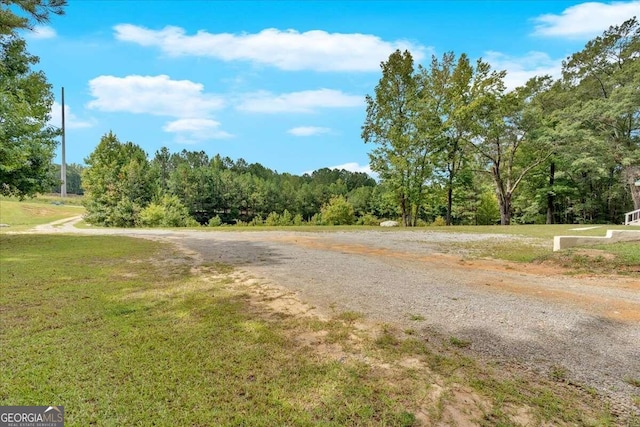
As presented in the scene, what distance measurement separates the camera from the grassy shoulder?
2.31 meters

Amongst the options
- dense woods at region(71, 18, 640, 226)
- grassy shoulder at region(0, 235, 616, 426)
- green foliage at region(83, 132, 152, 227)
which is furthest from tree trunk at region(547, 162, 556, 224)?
green foliage at region(83, 132, 152, 227)

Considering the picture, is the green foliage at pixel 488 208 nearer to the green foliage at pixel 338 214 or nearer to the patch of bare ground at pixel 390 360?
the green foliage at pixel 338 214

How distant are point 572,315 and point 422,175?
18.8 m

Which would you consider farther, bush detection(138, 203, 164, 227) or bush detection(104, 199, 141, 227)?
bush detection(104, 199, 141, 227)

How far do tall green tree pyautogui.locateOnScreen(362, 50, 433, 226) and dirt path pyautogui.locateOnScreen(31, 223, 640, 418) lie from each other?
47.0ft

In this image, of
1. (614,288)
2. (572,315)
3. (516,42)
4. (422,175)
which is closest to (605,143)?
(422,175)

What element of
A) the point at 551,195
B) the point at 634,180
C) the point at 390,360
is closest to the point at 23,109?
the point at 390,360

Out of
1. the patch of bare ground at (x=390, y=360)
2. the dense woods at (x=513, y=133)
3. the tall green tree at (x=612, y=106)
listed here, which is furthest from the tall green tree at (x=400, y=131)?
the patch of bare ground at (x=390, y=360)

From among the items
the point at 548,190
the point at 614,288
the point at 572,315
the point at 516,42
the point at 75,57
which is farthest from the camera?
the point at 548,190

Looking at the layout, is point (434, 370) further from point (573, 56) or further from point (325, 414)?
point (573, 56)

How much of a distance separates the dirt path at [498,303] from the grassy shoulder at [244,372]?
0.42 m

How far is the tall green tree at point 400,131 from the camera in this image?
22.1 metres

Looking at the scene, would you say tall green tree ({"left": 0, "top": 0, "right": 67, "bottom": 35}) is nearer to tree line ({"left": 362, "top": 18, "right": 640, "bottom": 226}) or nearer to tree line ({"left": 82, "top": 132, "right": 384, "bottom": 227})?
tree line ({"left": 362, "top": 18, "right": 640, "bottom": 226})

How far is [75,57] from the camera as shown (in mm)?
9477
